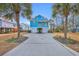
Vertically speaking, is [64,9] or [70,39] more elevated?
[64,9]

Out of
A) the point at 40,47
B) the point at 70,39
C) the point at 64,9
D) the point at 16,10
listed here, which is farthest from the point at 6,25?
the point at 70,39

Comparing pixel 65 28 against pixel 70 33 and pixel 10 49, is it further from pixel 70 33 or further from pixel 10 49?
pixel 10 49

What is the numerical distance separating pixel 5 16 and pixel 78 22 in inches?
89.5

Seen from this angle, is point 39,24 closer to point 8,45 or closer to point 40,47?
point 40,47

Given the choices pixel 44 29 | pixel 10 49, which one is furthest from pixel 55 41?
pixel 10 49

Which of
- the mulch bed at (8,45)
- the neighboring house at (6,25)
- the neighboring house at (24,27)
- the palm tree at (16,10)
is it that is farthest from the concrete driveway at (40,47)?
the neighboring house at (6,25)

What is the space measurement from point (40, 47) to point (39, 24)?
2.47ft

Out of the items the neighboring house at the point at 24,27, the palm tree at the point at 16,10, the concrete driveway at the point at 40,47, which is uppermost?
the palm tree at the point at 16,10

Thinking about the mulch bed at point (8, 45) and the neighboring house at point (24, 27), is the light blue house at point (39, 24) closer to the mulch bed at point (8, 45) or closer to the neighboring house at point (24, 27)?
the neighboring house at point (24, 27)

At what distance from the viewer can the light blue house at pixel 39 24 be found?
7143 millimetres

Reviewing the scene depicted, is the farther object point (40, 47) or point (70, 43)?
point (70, 43)

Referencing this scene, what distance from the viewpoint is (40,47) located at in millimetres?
6926

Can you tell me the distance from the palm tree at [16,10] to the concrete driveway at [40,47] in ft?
1.72

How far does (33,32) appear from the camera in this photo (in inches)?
287
